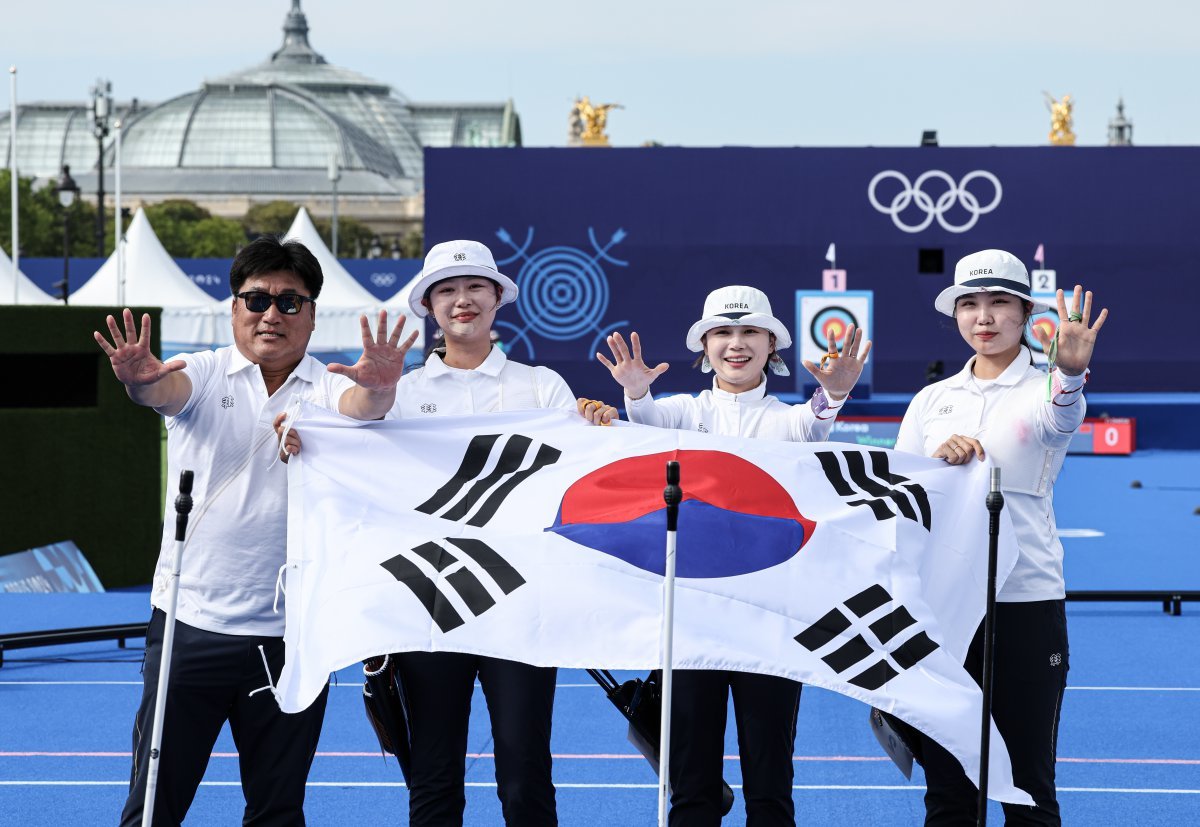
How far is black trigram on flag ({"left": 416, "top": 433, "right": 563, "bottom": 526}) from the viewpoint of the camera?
14.4ft

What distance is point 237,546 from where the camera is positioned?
4082 millimetres

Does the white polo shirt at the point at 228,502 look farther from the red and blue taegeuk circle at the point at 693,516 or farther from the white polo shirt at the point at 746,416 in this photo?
the white polo shirt at the point at 746,416

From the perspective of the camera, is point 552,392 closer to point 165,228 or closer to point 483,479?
point 483,479

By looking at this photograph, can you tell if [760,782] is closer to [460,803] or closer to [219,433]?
[460,803]

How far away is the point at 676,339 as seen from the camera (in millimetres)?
29094

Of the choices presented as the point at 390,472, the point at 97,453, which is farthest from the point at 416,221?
the point at 390,472

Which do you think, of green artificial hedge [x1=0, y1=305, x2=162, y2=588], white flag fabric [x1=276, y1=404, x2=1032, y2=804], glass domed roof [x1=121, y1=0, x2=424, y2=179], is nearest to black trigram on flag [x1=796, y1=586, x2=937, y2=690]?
white flag fabric [x1=276, y1=404, x2=1032, y2=804]

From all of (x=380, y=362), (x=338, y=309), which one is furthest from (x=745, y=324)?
(x=338, y=309)

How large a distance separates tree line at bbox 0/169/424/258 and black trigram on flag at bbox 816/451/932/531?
174 feet

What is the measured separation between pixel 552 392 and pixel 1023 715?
164 centimetres

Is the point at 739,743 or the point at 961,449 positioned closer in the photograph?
the point at 739,743

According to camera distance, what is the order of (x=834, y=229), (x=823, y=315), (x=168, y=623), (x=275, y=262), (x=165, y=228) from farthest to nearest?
(x=165, y=228)
(x=834, y=229)
(x=823, y=315)
(x=275, y=262)
(x=168, y=623)

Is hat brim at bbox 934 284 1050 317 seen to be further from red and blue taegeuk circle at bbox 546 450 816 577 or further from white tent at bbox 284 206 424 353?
white tent at bbox 284 206 424 353

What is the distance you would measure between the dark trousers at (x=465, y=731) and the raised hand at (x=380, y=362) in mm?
758
